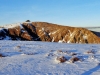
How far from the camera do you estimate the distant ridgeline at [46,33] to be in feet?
226

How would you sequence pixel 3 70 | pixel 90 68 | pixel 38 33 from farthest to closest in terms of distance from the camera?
pixel 38 33, pixel 90 68, pixel 3 70

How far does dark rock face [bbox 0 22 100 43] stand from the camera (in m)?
68.9

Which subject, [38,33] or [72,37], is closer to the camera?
[72,37]

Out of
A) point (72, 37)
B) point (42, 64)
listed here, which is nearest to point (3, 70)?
point (42, 64)

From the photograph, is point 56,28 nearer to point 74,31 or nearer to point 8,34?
point 74,31

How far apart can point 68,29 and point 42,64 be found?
6031cm

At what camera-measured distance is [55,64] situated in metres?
13.6

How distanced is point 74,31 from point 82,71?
196 feet

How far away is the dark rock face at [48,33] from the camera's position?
226ft

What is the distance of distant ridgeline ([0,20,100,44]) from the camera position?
6894 centimetres

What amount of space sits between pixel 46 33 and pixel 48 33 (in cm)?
71

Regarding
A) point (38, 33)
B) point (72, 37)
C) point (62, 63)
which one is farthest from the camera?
point (38, 33)

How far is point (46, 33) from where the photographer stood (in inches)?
2923

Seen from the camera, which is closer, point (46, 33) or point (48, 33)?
point (46, 33)
